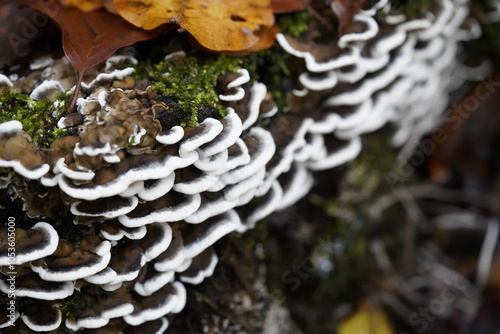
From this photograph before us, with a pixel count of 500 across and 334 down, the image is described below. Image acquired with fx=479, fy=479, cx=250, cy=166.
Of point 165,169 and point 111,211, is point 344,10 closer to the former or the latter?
point 165,169

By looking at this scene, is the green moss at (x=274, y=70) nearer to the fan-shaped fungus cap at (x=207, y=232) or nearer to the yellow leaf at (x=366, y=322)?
the fan-shaped fungus cap at (x=207, y=232)

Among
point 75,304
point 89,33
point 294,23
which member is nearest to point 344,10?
point 294,23

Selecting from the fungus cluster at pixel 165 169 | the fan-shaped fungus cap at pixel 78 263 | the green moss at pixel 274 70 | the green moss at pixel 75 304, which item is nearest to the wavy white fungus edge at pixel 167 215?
the fungus cluster at pixel 165 169

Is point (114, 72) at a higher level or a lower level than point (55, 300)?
higher

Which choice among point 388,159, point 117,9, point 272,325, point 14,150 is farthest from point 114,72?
point 388,159

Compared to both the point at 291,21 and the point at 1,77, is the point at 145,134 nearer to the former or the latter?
the point at 1,77

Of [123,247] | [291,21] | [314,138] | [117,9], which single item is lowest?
[314,138]

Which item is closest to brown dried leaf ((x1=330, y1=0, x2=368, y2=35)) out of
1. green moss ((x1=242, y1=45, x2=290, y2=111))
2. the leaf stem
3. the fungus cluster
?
the fungus cluster
